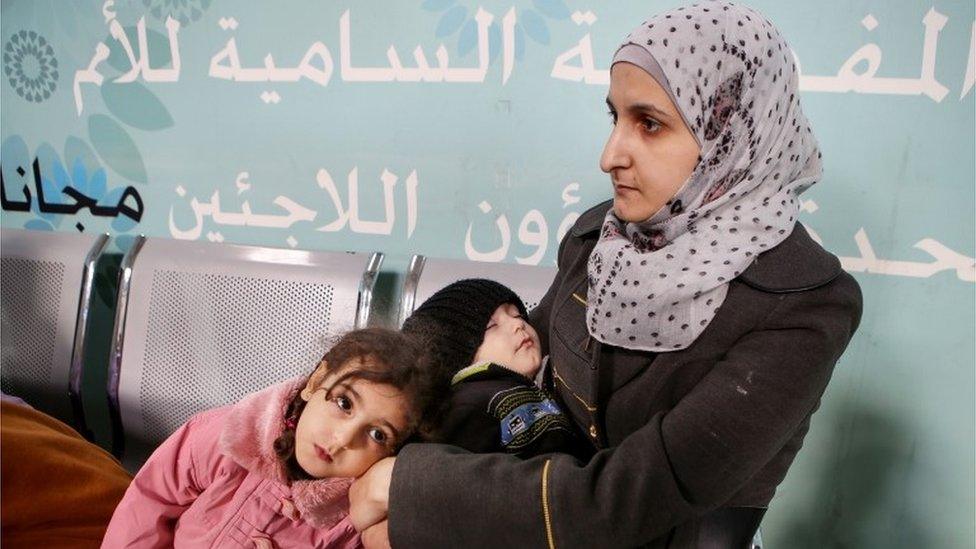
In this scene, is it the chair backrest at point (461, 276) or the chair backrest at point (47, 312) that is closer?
the chair backrest at point (461, 276)

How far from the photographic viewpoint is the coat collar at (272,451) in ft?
3.70

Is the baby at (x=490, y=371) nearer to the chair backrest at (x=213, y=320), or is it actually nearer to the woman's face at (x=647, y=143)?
the woman's face at (x=647, y=143)

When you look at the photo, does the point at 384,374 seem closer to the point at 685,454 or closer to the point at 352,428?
the point at 352,428

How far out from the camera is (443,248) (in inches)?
83.8

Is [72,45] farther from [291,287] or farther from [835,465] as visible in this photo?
[835,465]

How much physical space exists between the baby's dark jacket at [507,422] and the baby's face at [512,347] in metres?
0.11

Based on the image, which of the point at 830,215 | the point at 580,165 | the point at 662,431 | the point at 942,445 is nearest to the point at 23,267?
the point at 580,165

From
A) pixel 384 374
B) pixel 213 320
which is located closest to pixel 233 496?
pixel 384 374

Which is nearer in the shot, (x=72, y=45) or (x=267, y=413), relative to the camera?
(x=267, y=413)

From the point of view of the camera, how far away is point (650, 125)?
983 millimetres

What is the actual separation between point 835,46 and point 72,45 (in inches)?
92.5

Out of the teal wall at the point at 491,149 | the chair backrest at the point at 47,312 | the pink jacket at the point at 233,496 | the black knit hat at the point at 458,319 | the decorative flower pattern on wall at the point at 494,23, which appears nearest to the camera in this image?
the pink jacket at the point at 233,496

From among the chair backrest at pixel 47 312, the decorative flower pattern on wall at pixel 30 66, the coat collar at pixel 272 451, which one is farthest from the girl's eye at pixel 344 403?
the decorative flower pattern on wall at pixel 30 66

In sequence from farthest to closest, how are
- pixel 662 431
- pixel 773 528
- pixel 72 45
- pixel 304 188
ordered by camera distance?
1. pixel 72 45
2. pixel 304 188
3. pixel 773 528
4. pixel 662 431
